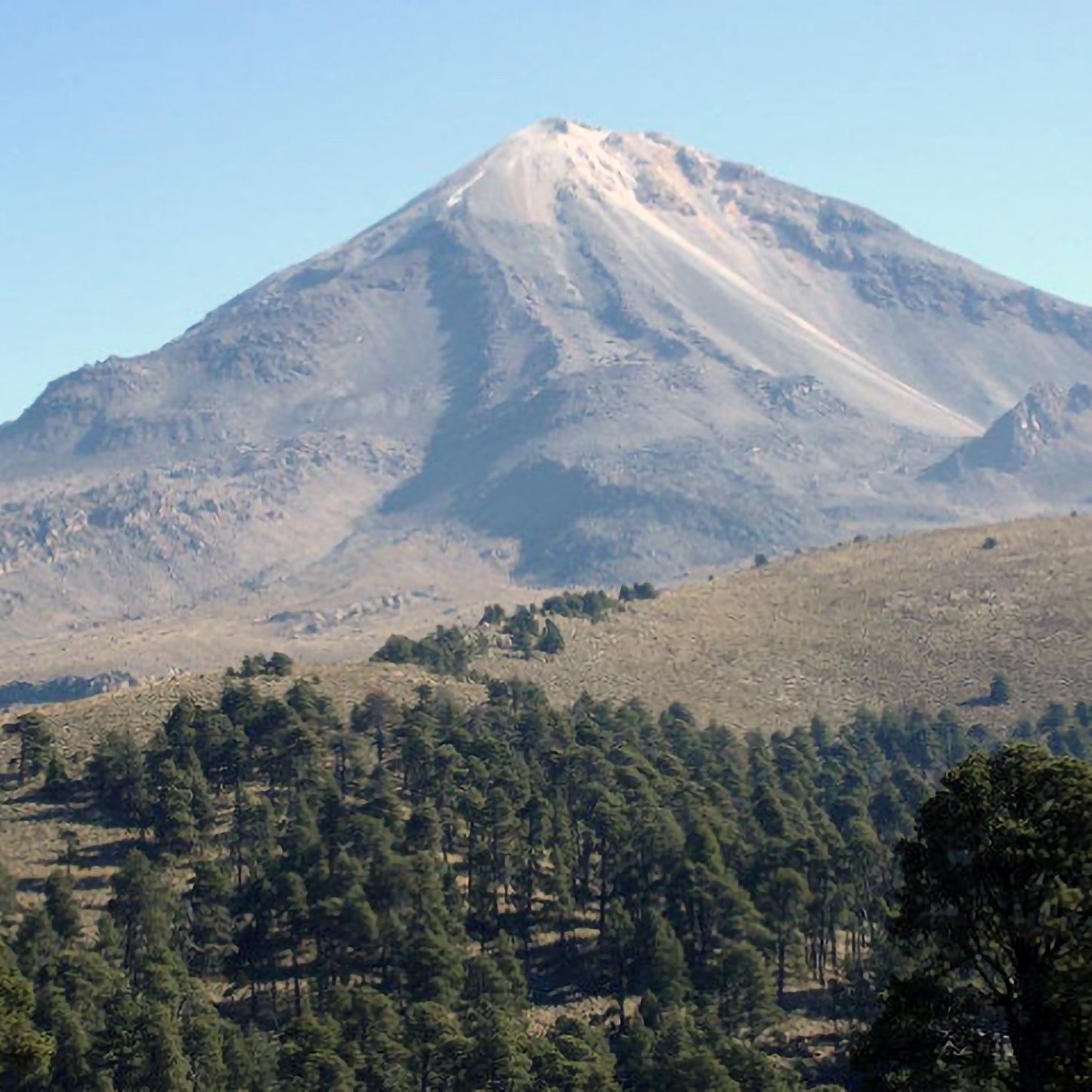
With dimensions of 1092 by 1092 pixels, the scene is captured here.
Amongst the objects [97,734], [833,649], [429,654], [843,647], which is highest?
[429,654]

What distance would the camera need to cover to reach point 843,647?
17738cm

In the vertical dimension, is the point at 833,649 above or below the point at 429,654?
below

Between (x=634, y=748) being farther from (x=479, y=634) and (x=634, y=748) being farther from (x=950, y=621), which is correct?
(x=950, y=621)

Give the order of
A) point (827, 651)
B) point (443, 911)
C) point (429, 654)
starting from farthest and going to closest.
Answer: point (827, 651), point (429, 654), point (443, 911)

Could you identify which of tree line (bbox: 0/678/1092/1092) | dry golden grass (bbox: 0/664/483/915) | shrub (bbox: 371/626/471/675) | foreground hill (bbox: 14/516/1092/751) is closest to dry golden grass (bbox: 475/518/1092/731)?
foreground hill (bbox: 14/516/1092/751)

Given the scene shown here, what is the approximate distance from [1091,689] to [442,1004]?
10352cm

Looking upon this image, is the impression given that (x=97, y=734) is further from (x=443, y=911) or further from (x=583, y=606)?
(x=583, y=606)

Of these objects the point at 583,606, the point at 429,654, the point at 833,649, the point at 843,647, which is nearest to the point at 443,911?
the point at 429,654

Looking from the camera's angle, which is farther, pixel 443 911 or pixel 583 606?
pixel 583 606

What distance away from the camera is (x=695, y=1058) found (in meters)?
62.9

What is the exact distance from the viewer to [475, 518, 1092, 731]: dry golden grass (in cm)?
16038

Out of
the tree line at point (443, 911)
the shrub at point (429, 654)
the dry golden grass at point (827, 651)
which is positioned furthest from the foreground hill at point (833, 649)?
the tree line at point (443, 911)

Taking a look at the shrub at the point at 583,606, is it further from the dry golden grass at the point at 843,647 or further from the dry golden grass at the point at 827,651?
the dry golden grass at the point at 843,647

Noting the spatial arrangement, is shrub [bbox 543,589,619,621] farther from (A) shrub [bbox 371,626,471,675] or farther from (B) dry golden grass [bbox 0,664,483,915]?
(B) dry golden grass [bbox 0,664,483,915]
